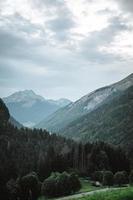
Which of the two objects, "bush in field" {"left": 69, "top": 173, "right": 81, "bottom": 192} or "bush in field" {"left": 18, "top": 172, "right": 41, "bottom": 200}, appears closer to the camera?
"bush in field" {"left": 69, "top": 173, "right": 81, "bottom": 192}

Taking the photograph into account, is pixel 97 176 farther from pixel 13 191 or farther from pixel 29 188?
pixel 13 191

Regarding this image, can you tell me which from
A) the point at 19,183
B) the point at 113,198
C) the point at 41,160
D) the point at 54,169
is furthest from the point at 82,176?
the point at 113,198

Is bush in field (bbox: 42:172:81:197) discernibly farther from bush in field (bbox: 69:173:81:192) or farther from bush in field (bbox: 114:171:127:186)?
bush in field (bbox: 114:171:127:186)

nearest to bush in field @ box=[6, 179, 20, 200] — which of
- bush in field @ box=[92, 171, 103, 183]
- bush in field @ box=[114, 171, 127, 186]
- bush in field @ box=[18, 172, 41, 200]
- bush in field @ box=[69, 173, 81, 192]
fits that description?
bush in field @ box=[18, 172, 41, 200]

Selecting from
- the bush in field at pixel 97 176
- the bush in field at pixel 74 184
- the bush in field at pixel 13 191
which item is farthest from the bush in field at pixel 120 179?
the bush in field at pixel 13 191

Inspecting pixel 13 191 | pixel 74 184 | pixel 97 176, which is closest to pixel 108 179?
pixel 97 176

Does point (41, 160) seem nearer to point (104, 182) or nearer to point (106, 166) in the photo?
point (106, 166)

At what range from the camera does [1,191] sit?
4961 inches

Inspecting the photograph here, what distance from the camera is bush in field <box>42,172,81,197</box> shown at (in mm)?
116688

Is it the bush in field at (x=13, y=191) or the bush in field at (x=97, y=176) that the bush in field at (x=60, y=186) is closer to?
the bush in field at (x=13, y=191)

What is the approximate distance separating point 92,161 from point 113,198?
158238mm

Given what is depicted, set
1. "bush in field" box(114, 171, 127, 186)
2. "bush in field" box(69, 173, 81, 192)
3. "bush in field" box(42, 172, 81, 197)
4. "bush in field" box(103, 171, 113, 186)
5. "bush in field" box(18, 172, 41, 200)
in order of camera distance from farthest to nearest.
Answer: "bush in field" box(114, 171, 127, 186)
"bush in field" box(103, 171, 113, 186)
"bush in field" box(18, 172, 41, 200)
"bush in field" box(69, 173, 81, 192)
"bush in field" box(42, 172, 81, 197)

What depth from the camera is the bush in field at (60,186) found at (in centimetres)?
11669

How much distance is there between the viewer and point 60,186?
383 feet
